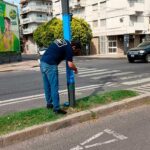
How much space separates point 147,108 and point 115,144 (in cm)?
234

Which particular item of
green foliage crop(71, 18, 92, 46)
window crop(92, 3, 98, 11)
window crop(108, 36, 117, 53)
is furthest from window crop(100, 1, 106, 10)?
window crop(108, 36, 117, 53)

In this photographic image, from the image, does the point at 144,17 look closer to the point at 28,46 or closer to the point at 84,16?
the point at 84,16

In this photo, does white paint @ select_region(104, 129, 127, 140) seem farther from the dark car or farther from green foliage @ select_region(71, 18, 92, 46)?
green foliage @ select_region(71, 18, 92, 46)

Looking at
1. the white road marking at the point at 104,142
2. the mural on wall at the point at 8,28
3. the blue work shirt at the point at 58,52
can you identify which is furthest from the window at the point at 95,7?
the white road marking at the point at 104,142

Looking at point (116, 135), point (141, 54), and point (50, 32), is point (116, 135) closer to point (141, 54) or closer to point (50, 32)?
point (141, 54)

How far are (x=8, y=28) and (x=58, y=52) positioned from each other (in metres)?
23.7

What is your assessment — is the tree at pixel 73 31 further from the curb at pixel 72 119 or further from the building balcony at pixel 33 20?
the curb at pixel 72 119

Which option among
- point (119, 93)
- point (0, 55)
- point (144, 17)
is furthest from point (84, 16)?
point (119, 93)

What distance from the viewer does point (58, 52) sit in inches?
233

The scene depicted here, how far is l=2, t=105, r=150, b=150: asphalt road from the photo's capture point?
479 cm

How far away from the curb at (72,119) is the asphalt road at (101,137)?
101 mm

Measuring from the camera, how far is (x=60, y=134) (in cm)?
538

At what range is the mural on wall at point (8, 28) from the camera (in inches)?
1082

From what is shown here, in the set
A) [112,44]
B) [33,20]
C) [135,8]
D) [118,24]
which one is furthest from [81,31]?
[33,20]
